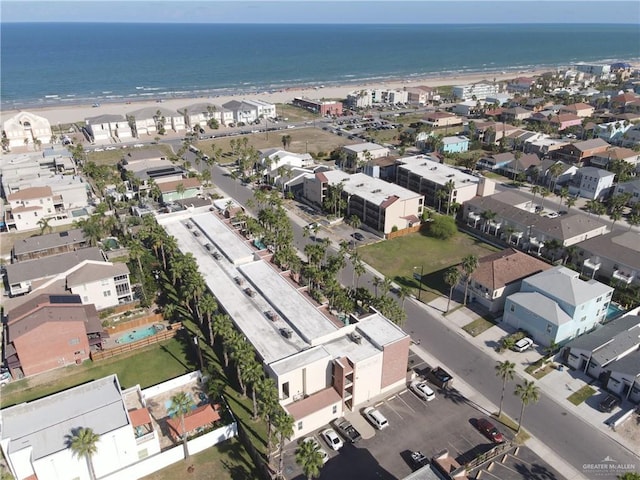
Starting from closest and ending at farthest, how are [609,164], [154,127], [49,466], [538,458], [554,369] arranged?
[49,466] < [538,458] < [554,369] < [609,164] < [154,127]

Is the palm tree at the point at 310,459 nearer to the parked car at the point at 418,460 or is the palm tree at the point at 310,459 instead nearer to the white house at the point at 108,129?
the parked car at the point at 418,460

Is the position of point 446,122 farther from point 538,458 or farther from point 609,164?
point 538,458

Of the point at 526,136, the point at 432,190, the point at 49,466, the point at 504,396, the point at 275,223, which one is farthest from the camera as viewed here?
the point at 526,136

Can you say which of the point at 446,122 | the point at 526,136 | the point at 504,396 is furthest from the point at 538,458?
the point at 446,122

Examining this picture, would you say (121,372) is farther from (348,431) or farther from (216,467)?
(348,431)

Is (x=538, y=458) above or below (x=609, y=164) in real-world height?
below

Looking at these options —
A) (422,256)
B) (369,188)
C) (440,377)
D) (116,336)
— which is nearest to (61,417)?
(116,336)
